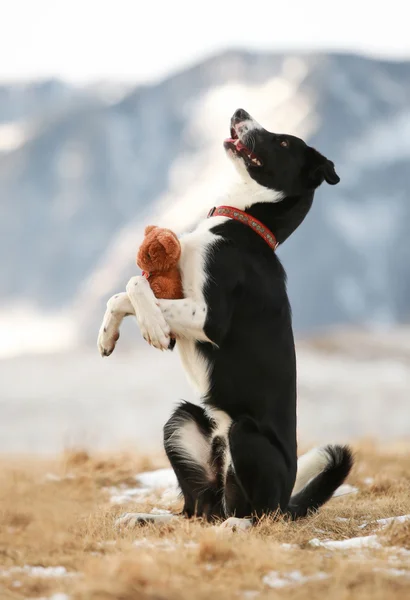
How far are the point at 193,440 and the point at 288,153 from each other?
1.47m

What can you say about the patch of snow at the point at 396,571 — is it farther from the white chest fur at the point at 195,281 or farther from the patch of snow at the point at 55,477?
the patch of snow at the point at 55,477

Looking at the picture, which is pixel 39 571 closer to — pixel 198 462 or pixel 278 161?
pixel 198 462

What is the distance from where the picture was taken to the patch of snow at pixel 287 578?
2.70 metres

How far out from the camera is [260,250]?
3.94 meters

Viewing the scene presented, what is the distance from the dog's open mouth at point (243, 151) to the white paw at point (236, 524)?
5.53 feet

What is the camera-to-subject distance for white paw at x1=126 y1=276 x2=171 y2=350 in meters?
3.61

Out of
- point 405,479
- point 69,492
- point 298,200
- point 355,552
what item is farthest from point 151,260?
point 405,479

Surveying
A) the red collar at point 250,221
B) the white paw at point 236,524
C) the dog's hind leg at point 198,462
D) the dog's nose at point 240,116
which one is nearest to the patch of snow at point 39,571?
the white paw at point 236,524

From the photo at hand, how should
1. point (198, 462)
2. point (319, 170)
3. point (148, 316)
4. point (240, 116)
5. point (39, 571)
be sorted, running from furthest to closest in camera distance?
point (240, 116) < point (319, 170) < point (198, 462) < point (148, 316) < point (39, 571)

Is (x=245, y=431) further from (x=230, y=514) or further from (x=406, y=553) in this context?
(x=406, y=553)

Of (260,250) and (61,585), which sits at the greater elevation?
(260,250)

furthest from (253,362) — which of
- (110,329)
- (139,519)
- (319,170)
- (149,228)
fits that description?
(319,170)

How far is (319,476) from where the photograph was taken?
4301 millimetres

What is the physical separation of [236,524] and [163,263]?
3.90 ft
